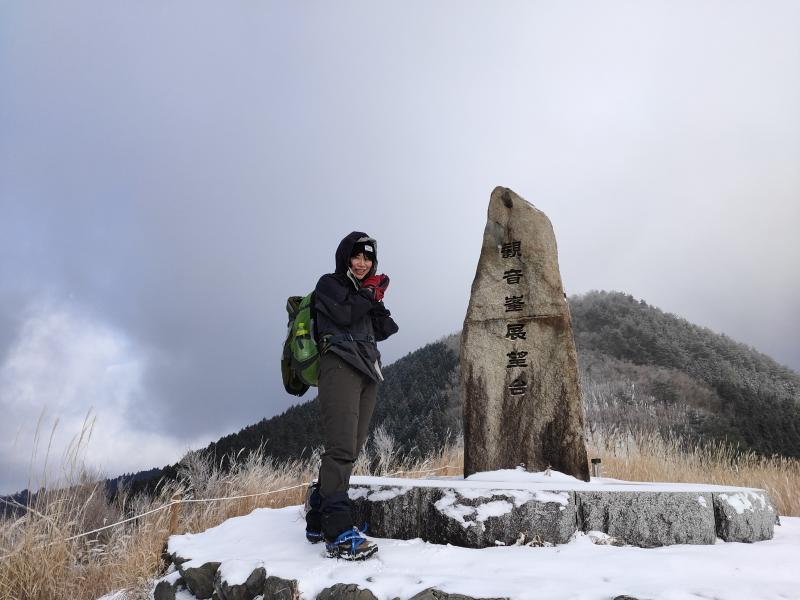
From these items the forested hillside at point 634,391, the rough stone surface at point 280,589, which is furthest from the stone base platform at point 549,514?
the forested hillside at point 634,391

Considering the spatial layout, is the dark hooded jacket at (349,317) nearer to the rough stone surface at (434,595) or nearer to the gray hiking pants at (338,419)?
the gray hiking pants at (338,419)

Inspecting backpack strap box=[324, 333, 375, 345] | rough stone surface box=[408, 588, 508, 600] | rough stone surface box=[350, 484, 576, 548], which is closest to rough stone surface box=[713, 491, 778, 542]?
rough stone surface box=[350, 484, 576, 548]

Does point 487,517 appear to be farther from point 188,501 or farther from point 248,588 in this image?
point 188,501

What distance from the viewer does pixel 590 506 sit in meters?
3.01

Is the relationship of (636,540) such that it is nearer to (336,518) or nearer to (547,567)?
(547,567)

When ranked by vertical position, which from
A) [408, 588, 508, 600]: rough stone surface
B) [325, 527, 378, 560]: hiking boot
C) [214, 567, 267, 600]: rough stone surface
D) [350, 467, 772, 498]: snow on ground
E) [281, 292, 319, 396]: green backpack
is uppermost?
[281, 292, 319, 396]: green backpack

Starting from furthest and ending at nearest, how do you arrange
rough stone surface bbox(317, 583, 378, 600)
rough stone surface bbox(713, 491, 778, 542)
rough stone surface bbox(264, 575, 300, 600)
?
rough stone surface bbox(713, 491, 778, 542), rough stone surface bbox(264, 575, 300, 600), rough stone surface bbox(317, 583, 378, 600)

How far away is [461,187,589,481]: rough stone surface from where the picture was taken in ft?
13.9

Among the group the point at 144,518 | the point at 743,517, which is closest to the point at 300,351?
the point at 743,517

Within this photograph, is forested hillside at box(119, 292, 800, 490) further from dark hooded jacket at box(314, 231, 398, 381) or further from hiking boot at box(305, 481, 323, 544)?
dark hooded jacket at box(314, 231, 398, 381)

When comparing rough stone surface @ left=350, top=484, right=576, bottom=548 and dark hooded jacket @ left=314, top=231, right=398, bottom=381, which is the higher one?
dark hooded jacket @ left=314, top=231, right=398, bottom=381

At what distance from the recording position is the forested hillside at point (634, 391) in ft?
45.6

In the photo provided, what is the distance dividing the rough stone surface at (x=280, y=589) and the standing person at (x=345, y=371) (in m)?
0.27

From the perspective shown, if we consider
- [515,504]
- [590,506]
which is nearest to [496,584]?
[515,504]
